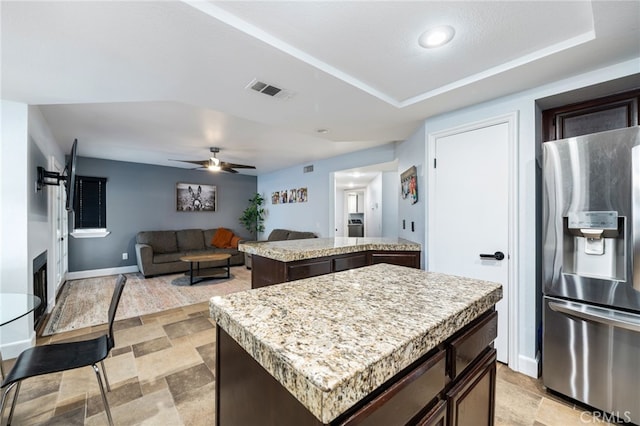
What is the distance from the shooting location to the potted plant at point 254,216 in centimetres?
718

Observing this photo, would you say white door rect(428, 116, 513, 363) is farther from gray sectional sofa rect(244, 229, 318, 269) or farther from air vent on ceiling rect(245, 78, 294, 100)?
gray sectional sofa rect(244, 229, 318, 269)

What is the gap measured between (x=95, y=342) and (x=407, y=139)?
3.64 m

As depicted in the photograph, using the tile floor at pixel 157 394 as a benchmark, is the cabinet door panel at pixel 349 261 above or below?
above

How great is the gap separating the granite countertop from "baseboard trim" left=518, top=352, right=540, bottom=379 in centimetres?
145

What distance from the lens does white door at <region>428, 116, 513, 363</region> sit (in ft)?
7.34

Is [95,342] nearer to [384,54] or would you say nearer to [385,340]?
[385,340]

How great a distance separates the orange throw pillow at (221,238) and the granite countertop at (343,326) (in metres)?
5.54

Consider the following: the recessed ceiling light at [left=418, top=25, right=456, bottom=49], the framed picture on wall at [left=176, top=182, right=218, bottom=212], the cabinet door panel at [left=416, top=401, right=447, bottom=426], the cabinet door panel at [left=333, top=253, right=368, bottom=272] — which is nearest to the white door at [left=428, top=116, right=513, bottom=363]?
the cabinet door panel at [left=333, top=253, right=368, bottom=272]

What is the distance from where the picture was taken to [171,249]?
5.84 m

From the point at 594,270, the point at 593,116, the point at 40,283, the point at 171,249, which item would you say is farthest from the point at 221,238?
the point at 593,116

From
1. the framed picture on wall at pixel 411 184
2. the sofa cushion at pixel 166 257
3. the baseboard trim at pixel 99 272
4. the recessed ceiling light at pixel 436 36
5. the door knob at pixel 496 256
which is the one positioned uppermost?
the recessed ceiling light at pixel 436 36

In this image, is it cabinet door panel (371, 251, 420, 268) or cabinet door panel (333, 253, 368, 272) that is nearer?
cabinet door panel (333, 253, 368, 272)

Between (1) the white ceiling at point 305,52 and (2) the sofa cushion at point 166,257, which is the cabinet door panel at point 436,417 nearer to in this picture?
(1) the white ceiling at point 305,52

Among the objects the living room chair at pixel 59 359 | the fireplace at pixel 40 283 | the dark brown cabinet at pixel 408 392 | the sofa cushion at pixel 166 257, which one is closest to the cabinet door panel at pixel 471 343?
the dark brown cabinet at pixel 408 392
